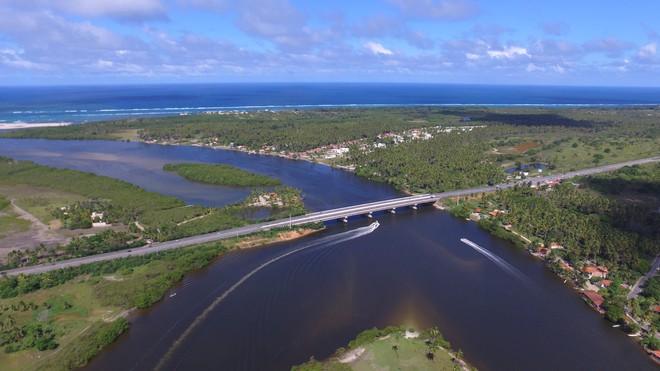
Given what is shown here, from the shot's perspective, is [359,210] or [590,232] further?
[359,210]

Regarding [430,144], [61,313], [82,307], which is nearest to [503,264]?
[82,307]

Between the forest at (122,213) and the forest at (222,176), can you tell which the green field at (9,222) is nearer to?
the forest at (122,213)

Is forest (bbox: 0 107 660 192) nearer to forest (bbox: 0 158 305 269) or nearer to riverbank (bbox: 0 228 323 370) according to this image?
forest (bbox: 0 158 305 269)

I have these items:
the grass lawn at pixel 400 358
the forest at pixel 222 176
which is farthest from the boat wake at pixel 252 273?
the forest at pixel 222 176

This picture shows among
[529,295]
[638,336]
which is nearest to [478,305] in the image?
[529,295]

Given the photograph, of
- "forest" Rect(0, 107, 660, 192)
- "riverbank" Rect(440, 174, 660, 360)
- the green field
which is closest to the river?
→ "riverbank" Rect(440, 174, 660, 360)

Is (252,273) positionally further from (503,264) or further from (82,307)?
(503,264)
